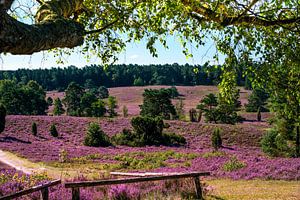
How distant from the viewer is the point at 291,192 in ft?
49.2

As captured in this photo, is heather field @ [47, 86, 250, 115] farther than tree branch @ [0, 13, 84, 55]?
Yes

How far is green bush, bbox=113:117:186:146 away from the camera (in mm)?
52406

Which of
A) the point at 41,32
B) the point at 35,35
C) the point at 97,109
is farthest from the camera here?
the point at 97,109

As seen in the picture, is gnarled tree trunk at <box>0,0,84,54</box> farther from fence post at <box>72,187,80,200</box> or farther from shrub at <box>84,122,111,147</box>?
shrub at <box>84,122,111,147</box>

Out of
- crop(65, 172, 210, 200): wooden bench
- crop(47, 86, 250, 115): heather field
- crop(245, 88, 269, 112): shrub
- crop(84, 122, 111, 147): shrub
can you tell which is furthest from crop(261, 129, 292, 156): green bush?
crop(47, 86, 250, 115): heather field

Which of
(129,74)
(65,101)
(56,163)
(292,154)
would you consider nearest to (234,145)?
(292,154)

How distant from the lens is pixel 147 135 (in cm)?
5281

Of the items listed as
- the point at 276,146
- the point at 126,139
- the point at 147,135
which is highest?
the point at 276,146

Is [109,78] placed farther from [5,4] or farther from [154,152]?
[5,4]

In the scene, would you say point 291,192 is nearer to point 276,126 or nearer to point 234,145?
point 276,126

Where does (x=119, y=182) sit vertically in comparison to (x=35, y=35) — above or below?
below

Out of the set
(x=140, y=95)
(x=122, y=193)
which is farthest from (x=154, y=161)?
(x=140, y=95)

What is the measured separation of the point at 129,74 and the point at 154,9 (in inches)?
7424

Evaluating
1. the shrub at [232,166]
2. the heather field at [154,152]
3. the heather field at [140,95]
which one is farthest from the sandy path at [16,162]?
the heather field at [140,95]
